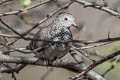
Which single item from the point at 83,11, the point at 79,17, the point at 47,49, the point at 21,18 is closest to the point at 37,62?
the point at 47,49

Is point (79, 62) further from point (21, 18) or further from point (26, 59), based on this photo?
point (21, 18)

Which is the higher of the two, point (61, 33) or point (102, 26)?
point (61, 33)

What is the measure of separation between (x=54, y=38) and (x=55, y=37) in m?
0.01

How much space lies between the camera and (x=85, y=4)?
2672mm

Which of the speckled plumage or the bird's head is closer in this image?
the speckled plumage

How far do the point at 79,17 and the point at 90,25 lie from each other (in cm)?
19

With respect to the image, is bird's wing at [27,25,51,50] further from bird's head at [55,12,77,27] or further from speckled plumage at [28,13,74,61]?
bird's head at [55,12,77,27]

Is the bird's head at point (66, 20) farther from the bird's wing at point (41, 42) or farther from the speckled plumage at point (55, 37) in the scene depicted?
the bird's wing at point (41, 42)

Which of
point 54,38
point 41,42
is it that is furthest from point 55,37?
point 41,42

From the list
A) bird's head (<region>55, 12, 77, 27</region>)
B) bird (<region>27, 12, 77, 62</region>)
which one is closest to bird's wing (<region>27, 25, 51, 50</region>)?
bird (<region>27, 12, 77, 62</region>)

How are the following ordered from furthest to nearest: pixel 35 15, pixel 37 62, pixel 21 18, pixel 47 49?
pixel 35 15 < pixel 21 18 < pixel 47 49 < pixel 37 62

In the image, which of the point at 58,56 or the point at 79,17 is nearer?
the point at 58,56

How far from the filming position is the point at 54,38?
3.40 m

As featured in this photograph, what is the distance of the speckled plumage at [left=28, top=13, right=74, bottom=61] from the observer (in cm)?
331
